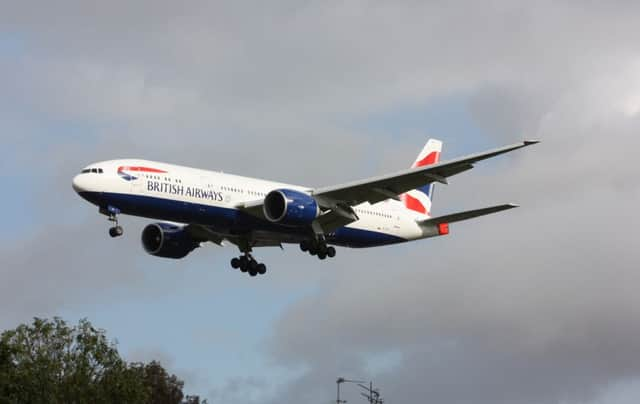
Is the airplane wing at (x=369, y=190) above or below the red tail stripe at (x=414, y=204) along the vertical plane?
below

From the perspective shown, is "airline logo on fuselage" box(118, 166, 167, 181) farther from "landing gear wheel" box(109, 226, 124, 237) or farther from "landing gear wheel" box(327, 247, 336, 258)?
"landing gear wheel" box(327, 247, 336, 258)

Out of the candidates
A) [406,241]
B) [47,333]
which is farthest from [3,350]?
[406,241]

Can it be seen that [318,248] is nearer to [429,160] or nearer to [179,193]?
[179,193]

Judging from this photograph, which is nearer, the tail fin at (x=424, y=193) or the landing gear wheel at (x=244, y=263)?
the landing gear wheel at (x=244, y=263)

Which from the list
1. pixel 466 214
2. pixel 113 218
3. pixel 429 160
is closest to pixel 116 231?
pixel 113 218

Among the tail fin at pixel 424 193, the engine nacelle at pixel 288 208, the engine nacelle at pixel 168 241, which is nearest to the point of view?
the engine nacelle at pixel 288 208

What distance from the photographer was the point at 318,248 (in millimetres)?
71312

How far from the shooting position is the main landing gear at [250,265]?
75.0 meters

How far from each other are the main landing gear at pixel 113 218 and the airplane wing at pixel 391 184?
9.07 m

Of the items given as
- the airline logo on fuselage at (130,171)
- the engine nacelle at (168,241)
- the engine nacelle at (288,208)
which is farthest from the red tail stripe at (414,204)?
the airline logo on fuselage at (130,171)

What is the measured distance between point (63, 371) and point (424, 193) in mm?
19591

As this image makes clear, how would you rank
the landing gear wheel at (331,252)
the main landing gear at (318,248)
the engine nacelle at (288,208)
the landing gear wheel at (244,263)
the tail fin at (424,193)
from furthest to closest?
the tail fin at (424,193) → the landing gear wheel at (244,263) → the landing gear wheel at (331,252) → the main landing gear at (318,248) → the engine nacelle at (288,208)

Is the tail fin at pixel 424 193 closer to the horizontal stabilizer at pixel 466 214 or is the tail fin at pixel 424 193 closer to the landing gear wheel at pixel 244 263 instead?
the horizontal stabilizer at pixel 466 214

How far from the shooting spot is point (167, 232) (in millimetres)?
74750
